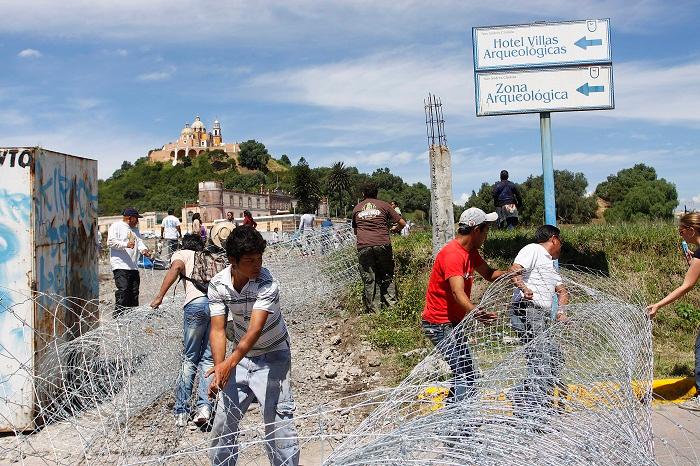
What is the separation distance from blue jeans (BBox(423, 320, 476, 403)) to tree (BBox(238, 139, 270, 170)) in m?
146

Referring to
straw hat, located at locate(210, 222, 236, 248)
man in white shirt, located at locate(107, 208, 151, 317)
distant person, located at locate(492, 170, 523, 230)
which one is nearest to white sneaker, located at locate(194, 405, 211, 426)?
straw hat, located at locate(210, 222, 236, 248)

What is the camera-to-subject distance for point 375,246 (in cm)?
941

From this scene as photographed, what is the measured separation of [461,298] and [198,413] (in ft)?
8.65

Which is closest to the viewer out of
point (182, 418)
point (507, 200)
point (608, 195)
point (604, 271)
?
point (182, 418)

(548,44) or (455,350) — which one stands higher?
(548,44)

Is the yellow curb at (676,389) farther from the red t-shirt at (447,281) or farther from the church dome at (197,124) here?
the church dome at (197,124)

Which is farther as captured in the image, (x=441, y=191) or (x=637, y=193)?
(x=637, y=193)

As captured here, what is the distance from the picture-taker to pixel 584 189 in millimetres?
57500

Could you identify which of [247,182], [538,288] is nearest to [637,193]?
[538,288]

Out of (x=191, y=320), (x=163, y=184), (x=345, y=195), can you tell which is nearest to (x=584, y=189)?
(x=345, y=195)

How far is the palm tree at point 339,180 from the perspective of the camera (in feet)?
323

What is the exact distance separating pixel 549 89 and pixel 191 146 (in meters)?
159

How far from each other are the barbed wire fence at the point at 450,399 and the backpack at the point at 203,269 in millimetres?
660

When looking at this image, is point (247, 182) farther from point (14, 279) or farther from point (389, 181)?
point (14, 279)
